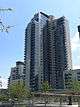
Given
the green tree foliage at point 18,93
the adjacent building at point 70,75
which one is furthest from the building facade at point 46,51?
the green tree foliage at point 18,93

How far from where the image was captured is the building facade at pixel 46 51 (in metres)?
167

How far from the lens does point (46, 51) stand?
17700 centimetres

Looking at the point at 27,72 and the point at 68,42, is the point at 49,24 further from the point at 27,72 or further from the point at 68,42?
the point at 27,72

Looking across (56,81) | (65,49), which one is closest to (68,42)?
(65,49)

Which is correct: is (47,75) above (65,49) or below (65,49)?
below

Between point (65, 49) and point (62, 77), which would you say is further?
point (65, 49)

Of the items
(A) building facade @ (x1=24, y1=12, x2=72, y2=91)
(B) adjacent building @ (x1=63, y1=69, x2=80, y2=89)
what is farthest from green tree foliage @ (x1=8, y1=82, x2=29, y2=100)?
(A) building facade @ (x1=24, y1=12, x2=72, y2=91)

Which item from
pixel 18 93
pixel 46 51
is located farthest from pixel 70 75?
pixel 18 93

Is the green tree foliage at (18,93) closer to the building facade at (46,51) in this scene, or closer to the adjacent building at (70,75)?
the adjacent building at (70,75)

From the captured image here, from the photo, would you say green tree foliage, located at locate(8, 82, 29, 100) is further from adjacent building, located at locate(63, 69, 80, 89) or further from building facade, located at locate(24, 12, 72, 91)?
building facade, located at locate(24, 12, 72, 91)

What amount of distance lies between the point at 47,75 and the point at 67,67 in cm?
1482

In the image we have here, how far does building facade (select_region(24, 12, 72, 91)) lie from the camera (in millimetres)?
167375

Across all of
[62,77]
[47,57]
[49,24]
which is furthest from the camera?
[49,24]

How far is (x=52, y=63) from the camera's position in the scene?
556ft
